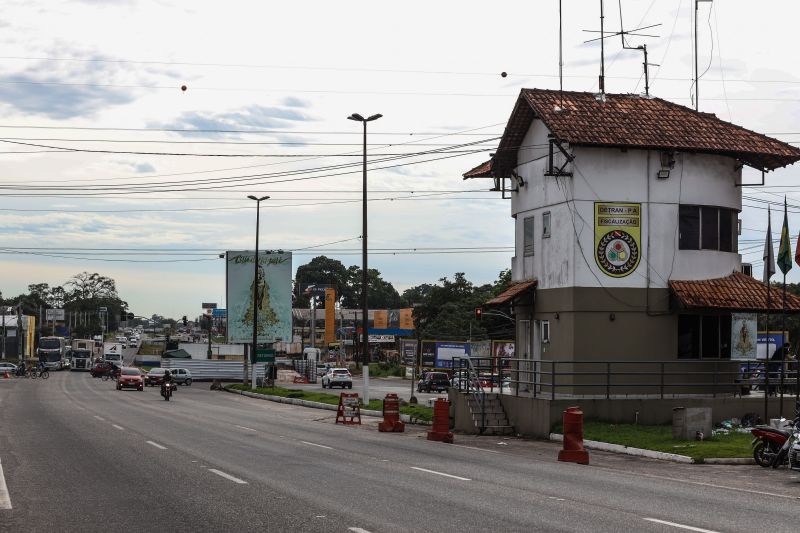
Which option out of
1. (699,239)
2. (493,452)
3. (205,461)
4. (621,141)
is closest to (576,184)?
(621,141)

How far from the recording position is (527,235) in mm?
35719

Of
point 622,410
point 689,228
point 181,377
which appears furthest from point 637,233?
point 181,377

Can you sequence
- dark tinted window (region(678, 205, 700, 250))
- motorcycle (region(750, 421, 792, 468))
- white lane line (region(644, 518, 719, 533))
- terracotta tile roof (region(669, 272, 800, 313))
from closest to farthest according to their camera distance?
white lane line (region(644, 518, 719, 533))
motorcycle (region(750, 421, 792, 468))
terracotta tile roof (region(669, 272, 800, 313))
dark tinted window (region(678, 205, 700, 250))

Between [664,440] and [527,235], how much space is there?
38.0ft

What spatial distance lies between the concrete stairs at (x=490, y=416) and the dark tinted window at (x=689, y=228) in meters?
7.78

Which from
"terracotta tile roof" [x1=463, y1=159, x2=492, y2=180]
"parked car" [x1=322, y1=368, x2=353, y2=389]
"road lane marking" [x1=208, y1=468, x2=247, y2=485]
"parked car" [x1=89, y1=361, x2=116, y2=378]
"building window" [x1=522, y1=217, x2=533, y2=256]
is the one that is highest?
"terracotta tile roof" [x1=463, y1=159, x2=492, y2=180]

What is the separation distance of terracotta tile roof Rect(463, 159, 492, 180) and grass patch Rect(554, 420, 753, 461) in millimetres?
11416

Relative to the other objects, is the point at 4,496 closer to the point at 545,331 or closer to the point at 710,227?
the point at 545,331

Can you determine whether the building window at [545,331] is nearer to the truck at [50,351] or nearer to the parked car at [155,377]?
the parked car at [155,377]

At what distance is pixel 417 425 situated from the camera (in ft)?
116

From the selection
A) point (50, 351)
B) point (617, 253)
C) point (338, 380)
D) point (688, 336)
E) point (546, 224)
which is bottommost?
point (338, 380)

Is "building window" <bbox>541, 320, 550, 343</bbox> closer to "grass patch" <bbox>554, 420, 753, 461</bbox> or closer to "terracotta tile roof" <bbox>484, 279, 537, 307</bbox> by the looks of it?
"terracotta tile roof" <bbox>484, 279, 537, 307</bbox>

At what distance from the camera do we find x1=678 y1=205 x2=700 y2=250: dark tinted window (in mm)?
33156

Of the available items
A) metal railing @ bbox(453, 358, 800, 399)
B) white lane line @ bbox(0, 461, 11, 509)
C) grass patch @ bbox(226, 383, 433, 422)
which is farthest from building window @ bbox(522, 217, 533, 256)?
white lane line @ bbox(0, 461, 11, 509)
